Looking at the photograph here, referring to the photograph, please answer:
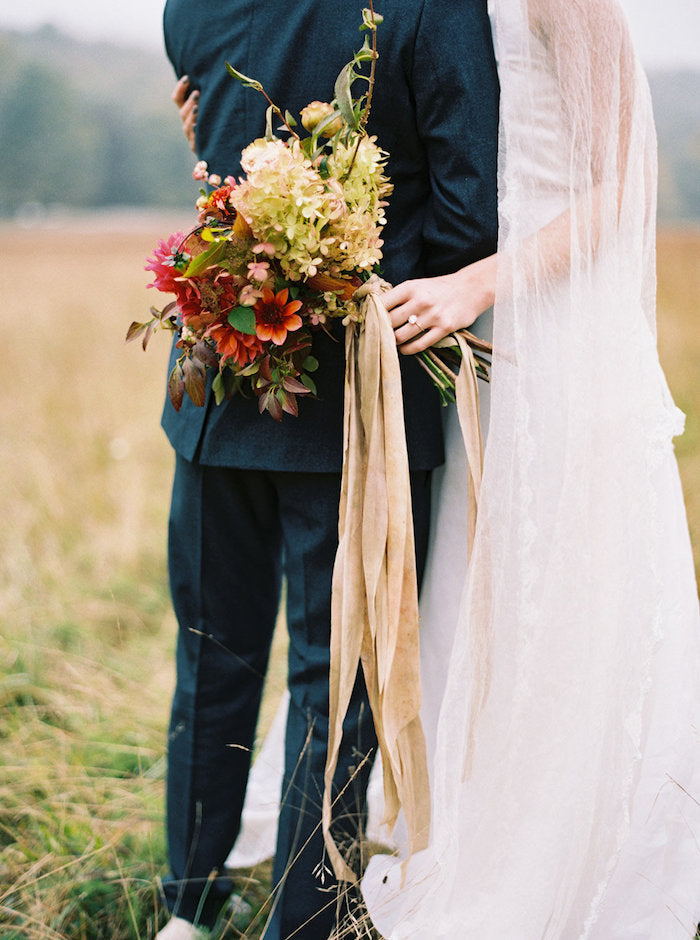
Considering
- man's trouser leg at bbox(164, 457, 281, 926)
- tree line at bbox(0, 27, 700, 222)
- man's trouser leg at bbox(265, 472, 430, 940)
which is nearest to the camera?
→ man's trouser leg at bbox(265, 472, 430, 940)

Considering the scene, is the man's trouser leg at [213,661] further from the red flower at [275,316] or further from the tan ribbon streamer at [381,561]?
the red flower at [275,316]

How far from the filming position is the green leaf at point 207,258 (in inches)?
41.9

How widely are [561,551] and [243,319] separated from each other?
0.58 m

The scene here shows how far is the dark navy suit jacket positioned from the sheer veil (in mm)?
51

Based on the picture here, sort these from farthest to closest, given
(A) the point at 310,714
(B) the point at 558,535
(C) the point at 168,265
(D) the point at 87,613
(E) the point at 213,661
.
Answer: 1. (D) the point at 87,613
2. (E) the point at 213,661
3. (A) the point at 310,714
4. (B) the point at 558,535
5. (C) the point at 168,265

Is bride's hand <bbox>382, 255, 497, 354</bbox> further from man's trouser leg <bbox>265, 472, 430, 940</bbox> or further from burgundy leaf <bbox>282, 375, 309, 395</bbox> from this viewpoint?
man's trouser leg <bbox>265, 472, 430, 940</bbox>

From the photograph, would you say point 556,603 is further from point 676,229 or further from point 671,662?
point 676,229

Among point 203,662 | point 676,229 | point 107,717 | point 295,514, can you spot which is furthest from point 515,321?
point 676,229

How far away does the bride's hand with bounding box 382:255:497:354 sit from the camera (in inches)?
46.6

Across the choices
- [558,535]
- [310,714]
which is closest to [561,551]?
[558,535]

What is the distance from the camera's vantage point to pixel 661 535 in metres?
1.33


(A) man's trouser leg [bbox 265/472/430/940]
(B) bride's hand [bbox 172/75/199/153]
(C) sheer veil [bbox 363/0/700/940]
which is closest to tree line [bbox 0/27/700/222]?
(B) bride's hand [bbox 172/75/199/153]

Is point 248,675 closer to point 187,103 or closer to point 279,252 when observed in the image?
point 279,252

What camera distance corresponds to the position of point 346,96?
1.08 metres
